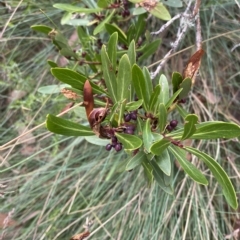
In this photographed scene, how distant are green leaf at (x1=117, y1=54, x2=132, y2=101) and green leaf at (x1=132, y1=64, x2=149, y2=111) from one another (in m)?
0.01

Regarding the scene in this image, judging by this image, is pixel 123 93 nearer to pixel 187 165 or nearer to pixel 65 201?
pixel 187 165

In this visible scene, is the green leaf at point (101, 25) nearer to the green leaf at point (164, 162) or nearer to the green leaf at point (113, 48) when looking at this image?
the green leaf at point (113, 48)

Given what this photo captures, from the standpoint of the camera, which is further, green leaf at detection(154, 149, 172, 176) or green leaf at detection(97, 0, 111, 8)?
green leaf at detection(97, 0, 111, 8)

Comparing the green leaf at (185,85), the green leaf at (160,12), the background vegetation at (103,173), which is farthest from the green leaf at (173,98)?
the background vegetation at (103,173)

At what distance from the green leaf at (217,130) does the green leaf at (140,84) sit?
0.13 metres

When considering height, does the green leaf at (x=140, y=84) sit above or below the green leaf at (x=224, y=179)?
above

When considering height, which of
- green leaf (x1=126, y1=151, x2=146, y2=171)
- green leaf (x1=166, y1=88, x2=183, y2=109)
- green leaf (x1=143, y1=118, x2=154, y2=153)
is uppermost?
green leaf (x1=166, y1=88, x2=183, y2=109)

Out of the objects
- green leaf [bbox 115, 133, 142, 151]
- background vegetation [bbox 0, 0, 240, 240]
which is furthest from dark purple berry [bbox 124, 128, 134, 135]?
background vegetation [bbox 0, 0, 240, 240]

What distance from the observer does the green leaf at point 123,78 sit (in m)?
0.82

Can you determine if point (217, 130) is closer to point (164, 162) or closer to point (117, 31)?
point (164, 162)

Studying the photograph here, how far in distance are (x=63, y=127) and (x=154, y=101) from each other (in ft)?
0.66

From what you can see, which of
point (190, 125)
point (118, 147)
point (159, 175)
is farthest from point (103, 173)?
point (190, 125)

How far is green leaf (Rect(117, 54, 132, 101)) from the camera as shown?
823mm

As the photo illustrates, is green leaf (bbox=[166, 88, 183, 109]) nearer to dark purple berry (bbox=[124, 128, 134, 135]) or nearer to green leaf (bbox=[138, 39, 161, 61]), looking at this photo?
dark purple berry (bbox=[124, 128, 134, 135])
